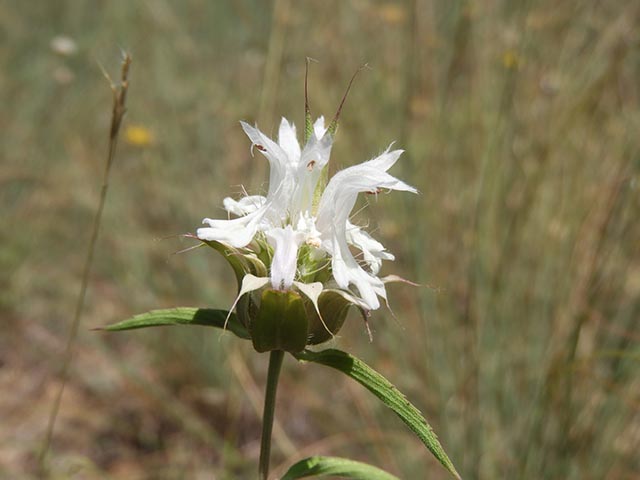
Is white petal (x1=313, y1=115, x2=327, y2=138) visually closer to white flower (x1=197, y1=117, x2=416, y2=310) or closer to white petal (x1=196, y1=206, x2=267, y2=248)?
white flower (x1=197, y1=117, x2=416, y2=310)

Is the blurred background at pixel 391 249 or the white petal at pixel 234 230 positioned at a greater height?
the blurred background at pixel 391 249

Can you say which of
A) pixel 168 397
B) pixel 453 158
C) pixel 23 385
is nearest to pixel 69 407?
pixel 23 385

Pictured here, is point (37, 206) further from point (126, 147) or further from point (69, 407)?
point (69, 407)

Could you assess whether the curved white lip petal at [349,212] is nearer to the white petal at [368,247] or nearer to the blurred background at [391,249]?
the white petal at [368,247]

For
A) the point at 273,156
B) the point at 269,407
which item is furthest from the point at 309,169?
the point at 269,407

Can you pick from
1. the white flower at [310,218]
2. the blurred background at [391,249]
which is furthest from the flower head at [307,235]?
the blurred background at [391,249]

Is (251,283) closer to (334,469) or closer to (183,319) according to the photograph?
(183,319)

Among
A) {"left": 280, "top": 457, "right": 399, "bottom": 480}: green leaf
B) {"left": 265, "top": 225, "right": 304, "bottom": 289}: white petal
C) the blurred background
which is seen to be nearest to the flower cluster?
{"left": 265, "top": 225, "right": 304, "bottom": 289}: white petal
